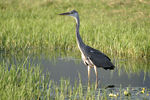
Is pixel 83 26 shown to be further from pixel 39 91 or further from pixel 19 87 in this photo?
pixel 19 87

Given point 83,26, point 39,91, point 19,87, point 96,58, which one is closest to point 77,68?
point 96,58

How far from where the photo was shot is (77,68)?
7238 millimetres

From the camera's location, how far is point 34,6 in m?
18.6

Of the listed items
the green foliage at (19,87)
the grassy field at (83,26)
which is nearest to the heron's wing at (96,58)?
the green foliage at (19,87)

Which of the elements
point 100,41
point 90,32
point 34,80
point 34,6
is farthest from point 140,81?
point 34,6

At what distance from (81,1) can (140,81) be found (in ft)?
51.3

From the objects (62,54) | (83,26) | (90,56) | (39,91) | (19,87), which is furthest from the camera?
(83,26)

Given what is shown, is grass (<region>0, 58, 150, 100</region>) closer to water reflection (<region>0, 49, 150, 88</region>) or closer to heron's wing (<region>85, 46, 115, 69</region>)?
→ water reflection (<region>0, 49, 150, 88</region>)

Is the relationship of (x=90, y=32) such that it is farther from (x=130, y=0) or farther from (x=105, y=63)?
(x=130, y=0)

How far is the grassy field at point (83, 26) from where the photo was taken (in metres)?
8.78

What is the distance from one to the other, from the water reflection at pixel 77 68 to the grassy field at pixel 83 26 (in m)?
0.46

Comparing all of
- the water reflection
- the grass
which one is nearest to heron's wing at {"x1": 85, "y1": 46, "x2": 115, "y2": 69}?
the water reflection

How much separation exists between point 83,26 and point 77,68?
451 centimetres

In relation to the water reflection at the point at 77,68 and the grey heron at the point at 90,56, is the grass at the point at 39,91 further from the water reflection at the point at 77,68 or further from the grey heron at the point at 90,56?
the grey heron at the point at 90,56
